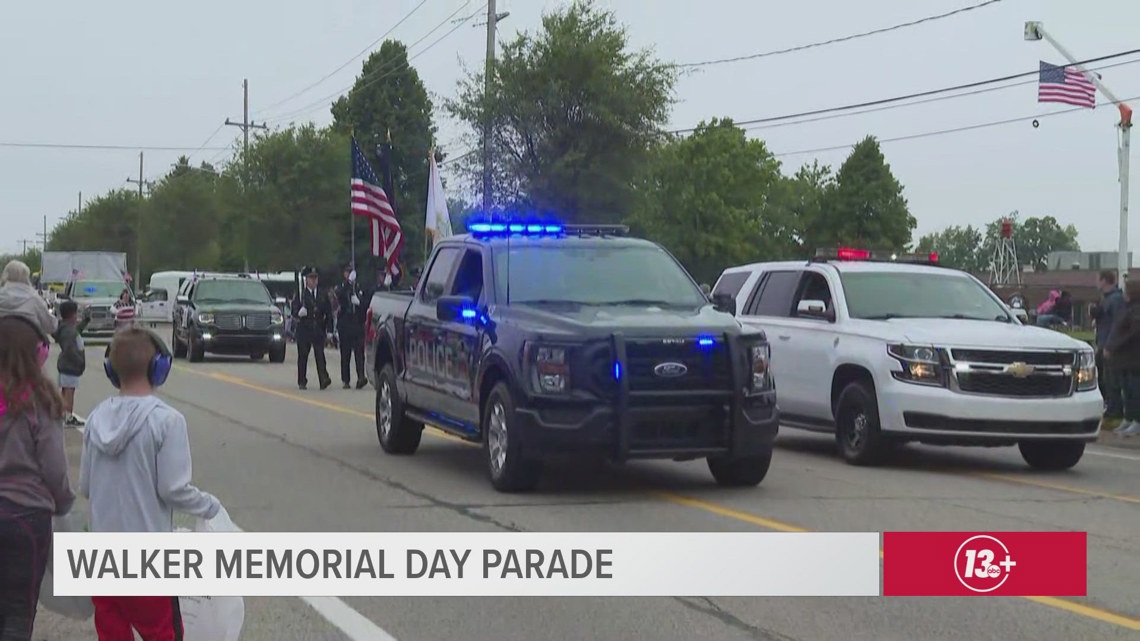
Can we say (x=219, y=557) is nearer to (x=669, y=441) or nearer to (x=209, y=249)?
(x=669, y=441)

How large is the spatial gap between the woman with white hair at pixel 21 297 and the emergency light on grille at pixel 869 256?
7.84 meters

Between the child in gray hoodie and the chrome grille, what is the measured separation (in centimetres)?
2754

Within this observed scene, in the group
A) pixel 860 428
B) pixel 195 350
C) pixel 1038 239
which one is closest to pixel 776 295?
pixel 860 428

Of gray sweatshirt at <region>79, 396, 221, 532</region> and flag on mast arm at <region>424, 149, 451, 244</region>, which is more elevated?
flag on mast arm at <region>424, 149, 451, 244</region>

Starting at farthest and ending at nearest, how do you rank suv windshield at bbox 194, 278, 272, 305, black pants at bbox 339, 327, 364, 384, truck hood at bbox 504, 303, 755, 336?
suv windshield at bbox 194, 278, 272, 305
black pants at bbox 339, 327, 364, 384
truck hood at bbox 504, 303, 755, 336

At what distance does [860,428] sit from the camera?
13680 millimetres

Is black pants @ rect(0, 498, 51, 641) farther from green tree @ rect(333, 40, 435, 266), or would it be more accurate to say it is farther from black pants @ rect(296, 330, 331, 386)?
green tree @ rect(333, 40, 435, 266)

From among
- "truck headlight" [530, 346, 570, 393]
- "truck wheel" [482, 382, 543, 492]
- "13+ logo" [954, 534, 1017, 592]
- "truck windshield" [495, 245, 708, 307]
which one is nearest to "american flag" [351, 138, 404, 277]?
"truck windshield" [495, 245, 708, 307]

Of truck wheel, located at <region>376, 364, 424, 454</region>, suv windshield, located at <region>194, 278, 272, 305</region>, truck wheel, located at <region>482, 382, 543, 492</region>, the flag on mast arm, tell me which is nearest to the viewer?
truck wheel, located at <region>482, 382, 543, 492</region>

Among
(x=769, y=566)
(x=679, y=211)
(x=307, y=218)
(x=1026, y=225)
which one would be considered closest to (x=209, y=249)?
(x=307, y=218)

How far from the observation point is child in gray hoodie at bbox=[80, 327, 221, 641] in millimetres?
5148

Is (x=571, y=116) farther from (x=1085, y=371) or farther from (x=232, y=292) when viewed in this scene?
(x=1085, y=371)

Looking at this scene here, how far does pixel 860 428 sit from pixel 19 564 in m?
9.56

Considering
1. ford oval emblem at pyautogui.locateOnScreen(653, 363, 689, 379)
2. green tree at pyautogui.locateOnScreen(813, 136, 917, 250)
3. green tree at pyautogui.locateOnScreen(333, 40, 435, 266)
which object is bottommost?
ford oval emblem at pyautogui.locateOnScreen(653, 363, 689, 379)
